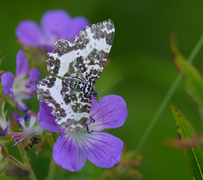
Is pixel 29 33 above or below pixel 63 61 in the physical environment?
below

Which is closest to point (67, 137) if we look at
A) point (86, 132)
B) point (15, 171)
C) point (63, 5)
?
point (86, 132)

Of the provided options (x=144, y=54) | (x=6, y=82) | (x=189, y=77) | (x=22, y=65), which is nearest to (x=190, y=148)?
(x=189, y=77)

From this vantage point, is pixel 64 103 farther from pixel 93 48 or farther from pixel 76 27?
pixel 76 27

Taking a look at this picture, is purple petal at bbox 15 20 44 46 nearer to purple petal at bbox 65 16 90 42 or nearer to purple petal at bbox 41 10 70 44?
purple petal at bbox 41 10 70 44

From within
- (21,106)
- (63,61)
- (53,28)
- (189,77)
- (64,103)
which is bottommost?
(21,106)

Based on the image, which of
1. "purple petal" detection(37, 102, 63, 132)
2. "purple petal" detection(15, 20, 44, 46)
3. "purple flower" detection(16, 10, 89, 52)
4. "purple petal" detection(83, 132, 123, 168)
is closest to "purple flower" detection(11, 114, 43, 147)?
"purple petal" detection(37, 102, 63, 132)

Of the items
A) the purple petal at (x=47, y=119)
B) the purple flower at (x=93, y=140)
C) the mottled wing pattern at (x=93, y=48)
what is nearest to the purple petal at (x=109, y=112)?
the purple flower at (x=93, y=140)

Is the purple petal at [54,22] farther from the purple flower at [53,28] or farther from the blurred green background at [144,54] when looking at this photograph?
the blurred green background at [144,54]
